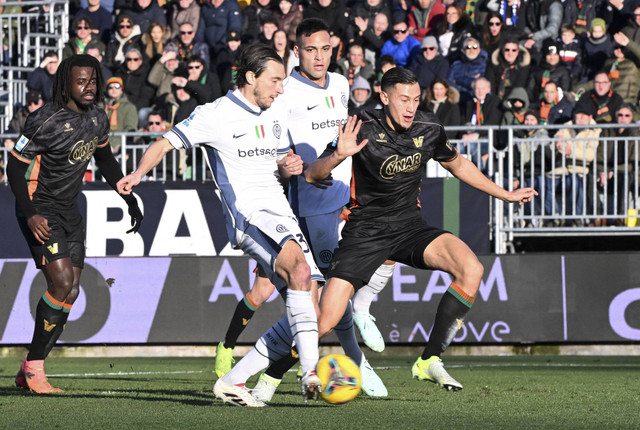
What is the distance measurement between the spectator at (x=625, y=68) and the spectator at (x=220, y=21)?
6.34 metres

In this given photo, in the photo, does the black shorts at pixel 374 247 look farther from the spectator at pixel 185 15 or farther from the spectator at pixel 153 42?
the spectator at pixel 185 15

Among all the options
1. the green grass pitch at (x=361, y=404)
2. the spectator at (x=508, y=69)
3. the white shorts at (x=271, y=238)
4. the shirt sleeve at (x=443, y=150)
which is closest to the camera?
the green grass pitch at (x=361, y=404)

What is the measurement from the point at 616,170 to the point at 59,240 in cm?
804

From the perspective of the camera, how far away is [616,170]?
1442cm

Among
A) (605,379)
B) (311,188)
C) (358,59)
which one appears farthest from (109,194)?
(605,379)

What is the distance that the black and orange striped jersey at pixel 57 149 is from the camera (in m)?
8.85

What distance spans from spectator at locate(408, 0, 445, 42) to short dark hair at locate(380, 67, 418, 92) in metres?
11.3

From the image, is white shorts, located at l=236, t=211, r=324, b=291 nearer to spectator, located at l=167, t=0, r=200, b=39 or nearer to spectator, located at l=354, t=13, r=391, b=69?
spectator, located at l=354, t=13, r=391, b=69

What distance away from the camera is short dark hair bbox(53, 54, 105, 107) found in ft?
29.2

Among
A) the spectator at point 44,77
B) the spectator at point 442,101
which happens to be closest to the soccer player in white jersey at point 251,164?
the spectator at point 442,101

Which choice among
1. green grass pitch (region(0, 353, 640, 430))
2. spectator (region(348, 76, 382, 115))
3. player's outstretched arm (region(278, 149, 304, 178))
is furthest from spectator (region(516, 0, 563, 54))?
player's outstretched arm (region(278, 149, 304, 178))

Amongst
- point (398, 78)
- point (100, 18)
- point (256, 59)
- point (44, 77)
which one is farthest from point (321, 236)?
point (100, 18)

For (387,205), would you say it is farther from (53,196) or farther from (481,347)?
(481,347)

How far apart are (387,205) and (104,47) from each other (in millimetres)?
13002
